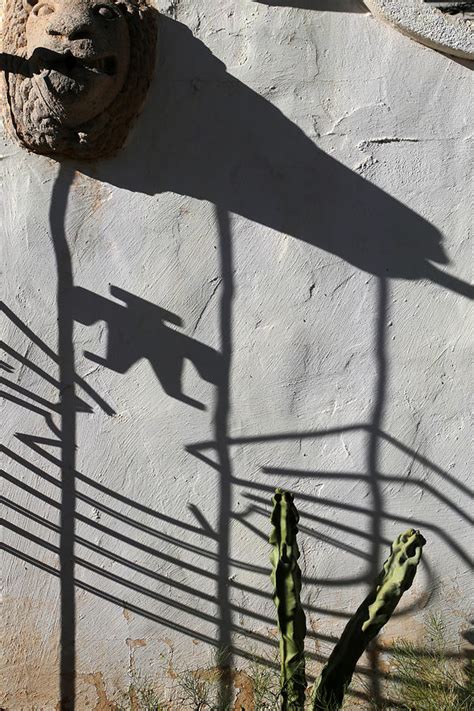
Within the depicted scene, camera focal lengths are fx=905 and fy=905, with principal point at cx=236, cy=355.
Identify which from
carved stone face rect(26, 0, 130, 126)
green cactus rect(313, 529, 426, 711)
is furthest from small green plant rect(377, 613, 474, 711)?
carved stone face rect(26, 0, 130, 126)

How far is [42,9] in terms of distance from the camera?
3379 mm

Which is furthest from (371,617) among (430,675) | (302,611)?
(430,675)

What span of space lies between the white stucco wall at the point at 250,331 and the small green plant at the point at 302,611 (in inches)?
14.5

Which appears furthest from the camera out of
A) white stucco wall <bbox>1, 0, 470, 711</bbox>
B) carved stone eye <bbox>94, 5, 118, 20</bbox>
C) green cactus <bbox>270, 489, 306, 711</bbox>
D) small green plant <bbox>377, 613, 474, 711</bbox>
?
white stucco wall <bbox>1, 0, 470, 711</bbox>

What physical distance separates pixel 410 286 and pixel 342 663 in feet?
4.65

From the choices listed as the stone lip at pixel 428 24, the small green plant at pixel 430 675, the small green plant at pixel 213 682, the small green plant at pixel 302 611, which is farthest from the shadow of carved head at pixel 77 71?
the small green plant at pixel 430 675

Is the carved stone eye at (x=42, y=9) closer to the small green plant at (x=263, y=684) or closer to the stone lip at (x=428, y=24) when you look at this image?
the stone lip at (x=428, y=24)

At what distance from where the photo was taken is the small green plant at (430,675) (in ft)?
10.6

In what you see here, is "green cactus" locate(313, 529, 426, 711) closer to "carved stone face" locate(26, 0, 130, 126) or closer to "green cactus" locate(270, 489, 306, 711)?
"green cactus" locate(270, 489, 306, 711)

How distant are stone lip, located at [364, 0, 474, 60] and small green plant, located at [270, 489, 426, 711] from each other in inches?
71.7

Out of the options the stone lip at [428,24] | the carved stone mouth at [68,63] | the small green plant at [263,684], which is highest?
the stone lip at [428,24]

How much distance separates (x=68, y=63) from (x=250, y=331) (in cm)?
120

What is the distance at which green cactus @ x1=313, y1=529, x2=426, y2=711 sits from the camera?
9.98 ft

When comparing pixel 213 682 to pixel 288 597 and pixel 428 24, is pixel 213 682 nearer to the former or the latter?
pixel 288 597
